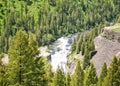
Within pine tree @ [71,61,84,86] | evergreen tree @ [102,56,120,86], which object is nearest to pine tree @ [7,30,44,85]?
evergreen tree @ [102,56,120,86]

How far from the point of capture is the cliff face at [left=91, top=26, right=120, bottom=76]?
12169 cm

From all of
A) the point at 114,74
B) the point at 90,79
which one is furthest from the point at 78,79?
the point at 114,74

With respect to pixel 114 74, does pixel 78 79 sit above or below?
below

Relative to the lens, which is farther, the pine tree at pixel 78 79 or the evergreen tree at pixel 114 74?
the pine tree at pixel 78 79

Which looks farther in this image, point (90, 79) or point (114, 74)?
point (90, 79)

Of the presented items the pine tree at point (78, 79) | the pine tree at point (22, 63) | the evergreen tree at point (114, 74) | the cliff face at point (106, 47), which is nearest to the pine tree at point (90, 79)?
the pine tree at point (78, 79)

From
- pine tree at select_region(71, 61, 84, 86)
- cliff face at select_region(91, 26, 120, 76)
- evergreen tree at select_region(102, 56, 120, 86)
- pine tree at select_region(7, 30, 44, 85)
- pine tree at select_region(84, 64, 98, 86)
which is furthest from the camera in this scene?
cliff face at select_region(91, 26, 120, 76)

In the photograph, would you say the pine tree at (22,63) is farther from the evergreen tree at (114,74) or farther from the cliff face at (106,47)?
the cliff face at (106,47)

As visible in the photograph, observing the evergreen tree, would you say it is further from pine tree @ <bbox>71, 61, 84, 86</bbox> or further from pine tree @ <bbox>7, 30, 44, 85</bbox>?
pine tree @ <bbox>71, 61, 84, 86</bbox>

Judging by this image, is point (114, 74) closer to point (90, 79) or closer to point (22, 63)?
point (90, 79)

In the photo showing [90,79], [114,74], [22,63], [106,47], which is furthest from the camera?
[106,47]

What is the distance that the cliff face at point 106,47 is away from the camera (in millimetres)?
121688

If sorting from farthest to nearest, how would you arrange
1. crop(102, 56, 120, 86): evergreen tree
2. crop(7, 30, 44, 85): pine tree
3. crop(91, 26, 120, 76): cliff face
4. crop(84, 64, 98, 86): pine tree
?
crop(91, 26, 120, 76): cliff face → crop(84, 64, 98, 86): pine tree → crop(102, 56, 120, 86): evergreen tree → crop(7, 30, 44, 85): pine tree

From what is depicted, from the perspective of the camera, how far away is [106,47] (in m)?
126
